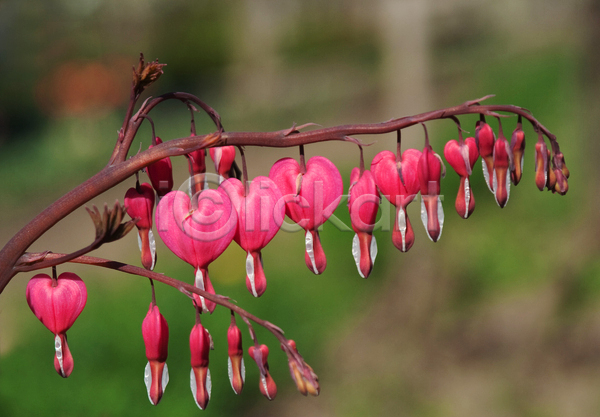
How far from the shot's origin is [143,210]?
73 centimetres

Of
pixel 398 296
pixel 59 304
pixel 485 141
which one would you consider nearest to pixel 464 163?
pixel 485 141

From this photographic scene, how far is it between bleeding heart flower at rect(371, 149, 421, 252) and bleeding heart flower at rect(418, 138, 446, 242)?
0.05 ft

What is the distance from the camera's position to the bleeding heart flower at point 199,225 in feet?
2.17

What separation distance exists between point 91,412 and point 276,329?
1.61 metres

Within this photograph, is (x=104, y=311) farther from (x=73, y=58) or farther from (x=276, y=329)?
(x=73, y=58)

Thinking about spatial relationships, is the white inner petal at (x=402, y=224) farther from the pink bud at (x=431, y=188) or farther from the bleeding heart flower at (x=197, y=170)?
the bleeding heart flower at (x=197, y=170)

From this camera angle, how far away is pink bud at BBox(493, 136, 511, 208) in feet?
2.34

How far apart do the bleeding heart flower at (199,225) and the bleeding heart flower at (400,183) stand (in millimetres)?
183

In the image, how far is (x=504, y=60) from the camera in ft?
21.4

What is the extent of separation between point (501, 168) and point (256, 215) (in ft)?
1.03

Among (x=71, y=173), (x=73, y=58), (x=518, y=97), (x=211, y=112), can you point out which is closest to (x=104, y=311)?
(x=211, y=112)

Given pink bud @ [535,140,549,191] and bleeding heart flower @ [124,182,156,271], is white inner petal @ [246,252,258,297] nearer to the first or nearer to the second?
bleeding heart flower @ [124,182,156,271]

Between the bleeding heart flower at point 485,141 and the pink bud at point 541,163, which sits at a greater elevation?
the bleeding heart flower at point 485,141

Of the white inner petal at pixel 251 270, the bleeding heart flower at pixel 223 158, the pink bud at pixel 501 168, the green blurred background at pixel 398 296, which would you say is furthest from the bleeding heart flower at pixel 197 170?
the green blurred background at pixel 398 296
